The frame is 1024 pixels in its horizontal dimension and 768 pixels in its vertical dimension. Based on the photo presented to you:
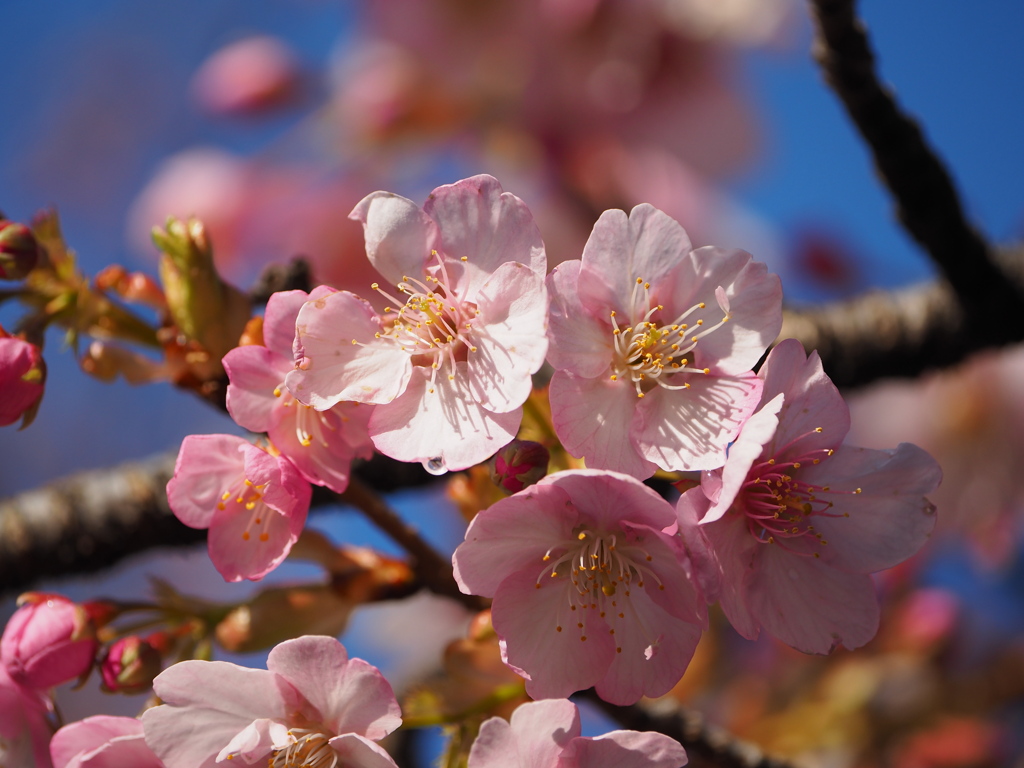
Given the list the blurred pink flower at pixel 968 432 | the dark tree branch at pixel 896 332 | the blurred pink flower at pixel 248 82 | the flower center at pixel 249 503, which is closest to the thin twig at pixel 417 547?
the flower center at pixel 249 503

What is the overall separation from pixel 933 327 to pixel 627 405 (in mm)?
668

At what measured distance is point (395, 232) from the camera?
0.51m

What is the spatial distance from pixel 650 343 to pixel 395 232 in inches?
6.6

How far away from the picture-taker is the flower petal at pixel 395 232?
0.51 meters

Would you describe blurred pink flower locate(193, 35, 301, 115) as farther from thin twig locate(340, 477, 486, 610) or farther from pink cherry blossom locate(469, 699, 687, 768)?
pink cherry blossom locate(469, 699, 687, 768)

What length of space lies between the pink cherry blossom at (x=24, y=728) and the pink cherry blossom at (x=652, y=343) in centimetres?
38

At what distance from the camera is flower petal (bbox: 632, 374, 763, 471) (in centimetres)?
46

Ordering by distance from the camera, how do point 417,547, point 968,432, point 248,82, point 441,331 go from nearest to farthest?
point 441,331
point 417,547
point 248,82
point 968,432

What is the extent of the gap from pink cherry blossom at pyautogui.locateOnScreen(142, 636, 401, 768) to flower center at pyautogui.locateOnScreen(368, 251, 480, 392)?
0.18 m

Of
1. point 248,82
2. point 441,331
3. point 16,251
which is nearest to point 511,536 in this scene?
point 441,331

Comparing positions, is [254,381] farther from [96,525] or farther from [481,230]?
[96,525]

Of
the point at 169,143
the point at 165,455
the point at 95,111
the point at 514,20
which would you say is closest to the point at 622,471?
the point at 165,455

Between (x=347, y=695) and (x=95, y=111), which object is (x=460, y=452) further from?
(x=95, y=111)

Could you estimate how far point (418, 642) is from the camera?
6.82ft
